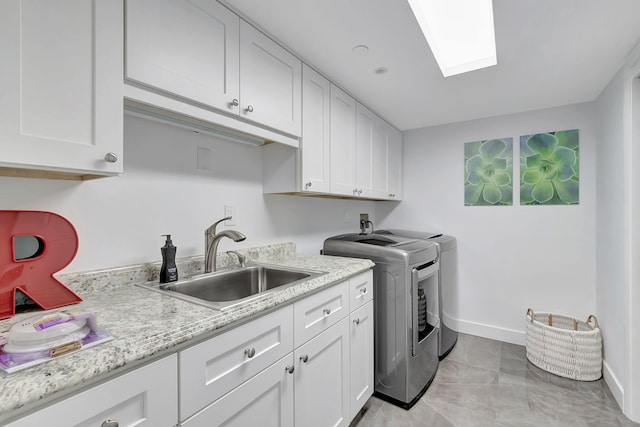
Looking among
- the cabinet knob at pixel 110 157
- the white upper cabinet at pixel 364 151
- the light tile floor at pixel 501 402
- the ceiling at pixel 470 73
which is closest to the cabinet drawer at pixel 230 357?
the cabinet knob at pixel 110 157

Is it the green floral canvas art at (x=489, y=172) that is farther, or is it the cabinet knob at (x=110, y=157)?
the green floral canvas art at (x=489, y=172)

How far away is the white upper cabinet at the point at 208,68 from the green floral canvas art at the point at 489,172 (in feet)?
6.82

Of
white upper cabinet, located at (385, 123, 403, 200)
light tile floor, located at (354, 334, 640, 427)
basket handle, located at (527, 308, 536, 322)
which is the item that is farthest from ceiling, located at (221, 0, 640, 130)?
light tile floor, located at (354, 334, 640, 427)

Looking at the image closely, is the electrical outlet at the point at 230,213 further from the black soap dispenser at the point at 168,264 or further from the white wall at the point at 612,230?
the white wall at the point at 612,230

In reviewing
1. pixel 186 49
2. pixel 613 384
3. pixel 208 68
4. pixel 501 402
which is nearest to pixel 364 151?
pixel 208 68

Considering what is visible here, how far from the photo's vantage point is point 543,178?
261cm

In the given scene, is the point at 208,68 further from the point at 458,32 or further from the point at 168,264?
the point at 458,32

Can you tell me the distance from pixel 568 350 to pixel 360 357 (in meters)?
1.67

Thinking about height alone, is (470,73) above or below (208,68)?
above

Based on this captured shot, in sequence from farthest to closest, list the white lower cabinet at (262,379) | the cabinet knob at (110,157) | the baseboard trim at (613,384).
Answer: the baseboard trim at (613,384) < the cabinet knob at (110,157) < the white lower cabinet at (262,379)

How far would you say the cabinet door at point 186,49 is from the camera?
3.32 feet

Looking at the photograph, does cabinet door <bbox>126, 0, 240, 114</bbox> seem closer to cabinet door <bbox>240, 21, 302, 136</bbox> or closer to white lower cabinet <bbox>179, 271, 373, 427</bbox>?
cabinet door <bbox>240, 21, 302, 136</bbox>

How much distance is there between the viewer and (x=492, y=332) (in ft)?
9.28

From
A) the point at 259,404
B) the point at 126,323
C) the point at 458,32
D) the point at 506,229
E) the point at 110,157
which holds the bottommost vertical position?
the point at 259,404
